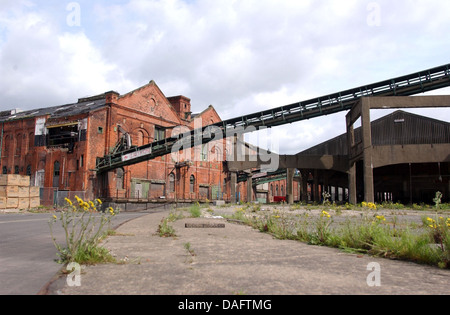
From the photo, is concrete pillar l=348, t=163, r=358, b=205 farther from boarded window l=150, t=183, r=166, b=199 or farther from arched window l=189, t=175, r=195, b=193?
boarded window l=150, t=183, r=166, b=199

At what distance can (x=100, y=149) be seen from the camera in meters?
30.7

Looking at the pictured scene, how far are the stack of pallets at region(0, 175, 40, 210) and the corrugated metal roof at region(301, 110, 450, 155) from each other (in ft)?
85.2

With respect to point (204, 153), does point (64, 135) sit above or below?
above

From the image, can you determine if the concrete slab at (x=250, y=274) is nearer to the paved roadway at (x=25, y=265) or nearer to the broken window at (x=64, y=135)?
the paved roadway at (x=25, y=265)

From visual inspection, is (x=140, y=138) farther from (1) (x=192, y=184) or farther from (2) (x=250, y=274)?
(2) (x=250, y=274)

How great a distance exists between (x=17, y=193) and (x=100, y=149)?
8995 millimetres

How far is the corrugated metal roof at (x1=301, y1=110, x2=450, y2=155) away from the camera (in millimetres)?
26438

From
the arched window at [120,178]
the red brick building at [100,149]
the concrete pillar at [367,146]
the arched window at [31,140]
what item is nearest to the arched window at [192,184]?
the red brick building at [100,149]

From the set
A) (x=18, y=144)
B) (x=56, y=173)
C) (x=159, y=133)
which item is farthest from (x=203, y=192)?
(x=18, y=144)

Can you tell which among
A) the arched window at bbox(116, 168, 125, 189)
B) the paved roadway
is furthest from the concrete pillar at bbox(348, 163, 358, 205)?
the paved roadway

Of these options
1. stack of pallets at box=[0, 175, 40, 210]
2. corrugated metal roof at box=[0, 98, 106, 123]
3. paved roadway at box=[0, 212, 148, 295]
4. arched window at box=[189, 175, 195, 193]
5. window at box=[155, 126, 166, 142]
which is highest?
corrugated metal roof at box=[0, 98, 106, 123]
